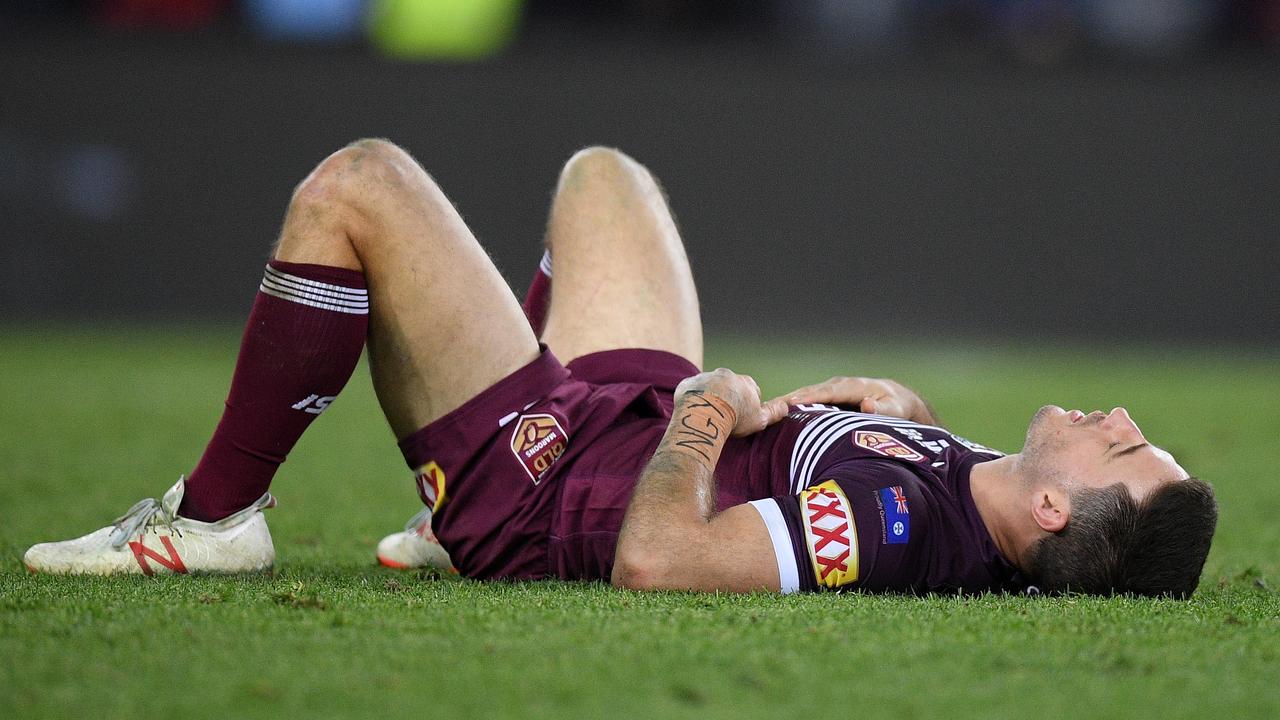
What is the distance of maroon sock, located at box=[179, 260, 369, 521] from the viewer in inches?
113

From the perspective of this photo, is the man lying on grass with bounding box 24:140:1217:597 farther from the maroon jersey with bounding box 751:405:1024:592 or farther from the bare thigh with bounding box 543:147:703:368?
the bare thigh with bounding box 543:147:703:368

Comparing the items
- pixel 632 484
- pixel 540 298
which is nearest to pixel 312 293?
pixel 632 484

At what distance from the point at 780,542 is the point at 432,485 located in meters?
0.77

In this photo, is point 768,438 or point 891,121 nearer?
point 768,438

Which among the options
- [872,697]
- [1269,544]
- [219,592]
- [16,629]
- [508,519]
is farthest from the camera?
[1269,544]

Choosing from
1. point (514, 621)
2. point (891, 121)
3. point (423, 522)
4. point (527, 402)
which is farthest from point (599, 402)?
point (891, 121)

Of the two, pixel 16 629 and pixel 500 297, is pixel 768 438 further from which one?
pixel 16 629

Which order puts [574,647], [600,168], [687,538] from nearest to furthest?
[574,647]
[687,538]
[600,168]

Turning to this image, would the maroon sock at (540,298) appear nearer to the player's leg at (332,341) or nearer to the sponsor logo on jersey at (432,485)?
the player's leg at (332,341)

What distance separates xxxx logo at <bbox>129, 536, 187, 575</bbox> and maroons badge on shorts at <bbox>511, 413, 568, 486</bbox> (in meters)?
0.72

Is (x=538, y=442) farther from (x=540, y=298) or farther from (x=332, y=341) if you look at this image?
(x=540, y=298)

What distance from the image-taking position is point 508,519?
2980 mm

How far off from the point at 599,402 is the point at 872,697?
123 cm

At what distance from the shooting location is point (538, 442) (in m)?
3.00
